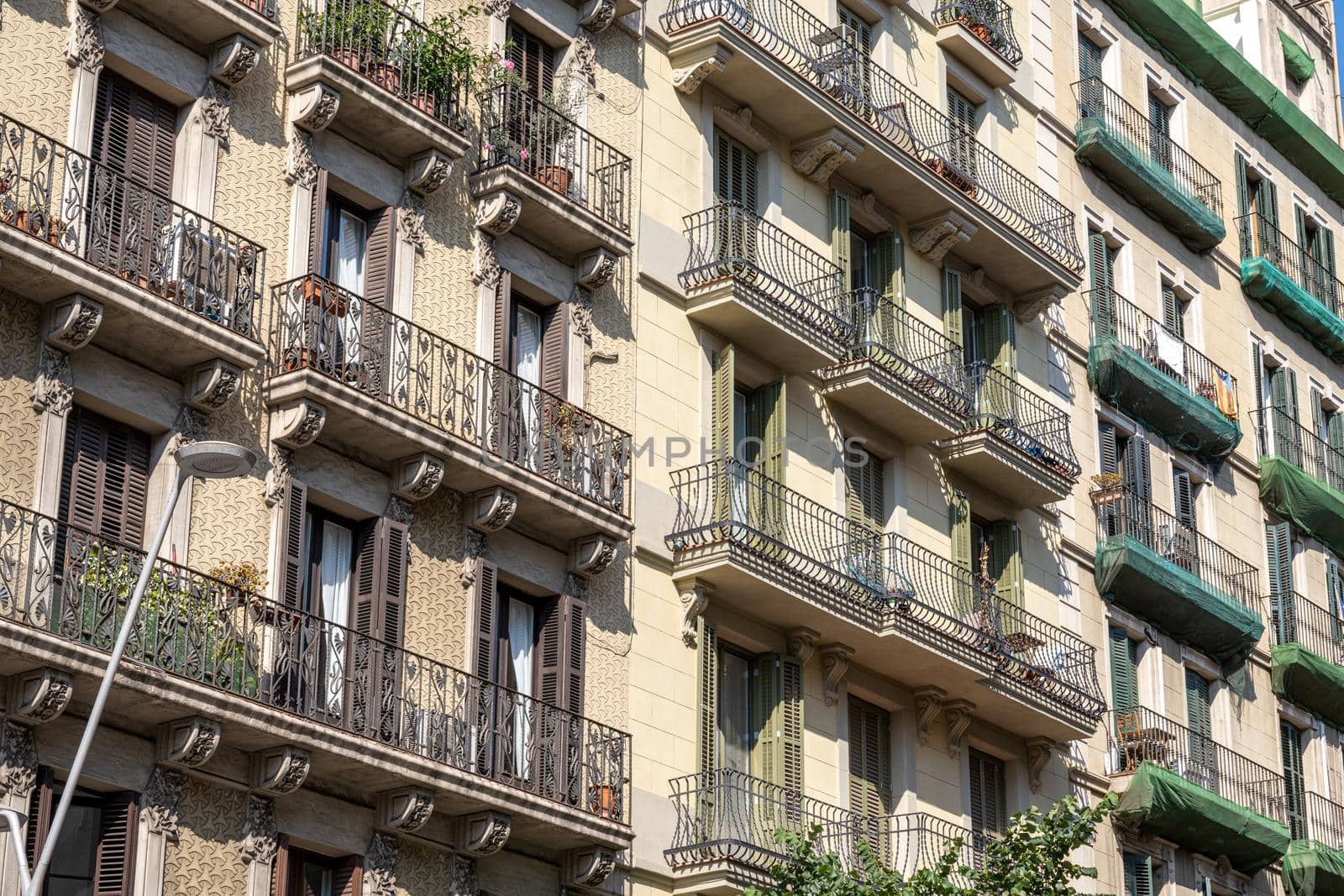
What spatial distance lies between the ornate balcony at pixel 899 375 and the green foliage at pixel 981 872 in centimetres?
674

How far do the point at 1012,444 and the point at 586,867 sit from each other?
38.4 feet

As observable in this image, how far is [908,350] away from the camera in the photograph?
34.6 m

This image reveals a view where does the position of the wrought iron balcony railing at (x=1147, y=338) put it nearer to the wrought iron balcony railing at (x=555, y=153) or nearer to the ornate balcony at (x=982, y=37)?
the ornate balcony at (x=982, y=37)

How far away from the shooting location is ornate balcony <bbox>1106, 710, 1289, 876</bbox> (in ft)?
120

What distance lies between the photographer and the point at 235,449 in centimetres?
1914

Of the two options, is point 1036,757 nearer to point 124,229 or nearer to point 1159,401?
point 1159,401

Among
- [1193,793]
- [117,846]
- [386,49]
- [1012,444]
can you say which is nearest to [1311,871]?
[1193,793]

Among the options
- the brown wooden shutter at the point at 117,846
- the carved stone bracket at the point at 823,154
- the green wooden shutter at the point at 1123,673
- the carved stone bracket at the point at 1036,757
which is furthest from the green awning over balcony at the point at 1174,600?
the brown wooden shutter at the point at 117,846

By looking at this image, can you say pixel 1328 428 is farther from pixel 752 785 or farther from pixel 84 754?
pixel 84 754

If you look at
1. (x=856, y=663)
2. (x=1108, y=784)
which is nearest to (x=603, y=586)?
(x=856, y=663)

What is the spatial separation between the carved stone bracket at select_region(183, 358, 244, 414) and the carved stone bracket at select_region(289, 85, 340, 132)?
11.1ft

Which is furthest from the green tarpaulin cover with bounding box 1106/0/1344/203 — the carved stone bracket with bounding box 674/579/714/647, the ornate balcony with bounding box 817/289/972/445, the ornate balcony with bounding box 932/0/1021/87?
the carved stone bracket with bounding box 674/579/714/647

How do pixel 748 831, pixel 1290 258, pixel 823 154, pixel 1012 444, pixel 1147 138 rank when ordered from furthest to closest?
pixel 1290 258 → pixel 1147 138 → pixel 1012 444 → pixel 823 154 → pixel 748 831

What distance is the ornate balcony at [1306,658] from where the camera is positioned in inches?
1662
